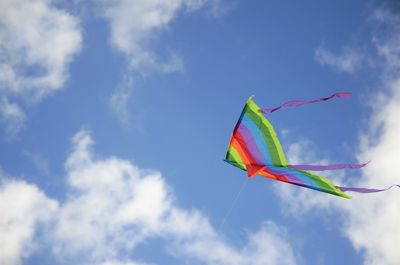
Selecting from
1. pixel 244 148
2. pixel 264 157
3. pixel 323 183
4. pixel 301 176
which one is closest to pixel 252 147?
pixel 244 148

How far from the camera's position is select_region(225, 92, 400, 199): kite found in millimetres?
8320

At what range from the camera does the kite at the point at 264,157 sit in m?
8.32

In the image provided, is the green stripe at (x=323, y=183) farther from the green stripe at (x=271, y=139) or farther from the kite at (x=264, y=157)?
the green stripe at (x=271, y=139)

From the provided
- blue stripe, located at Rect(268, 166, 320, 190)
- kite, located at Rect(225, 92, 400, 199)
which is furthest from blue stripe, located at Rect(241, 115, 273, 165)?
blue stripe, located at Rect(268, 166, 320, 190)

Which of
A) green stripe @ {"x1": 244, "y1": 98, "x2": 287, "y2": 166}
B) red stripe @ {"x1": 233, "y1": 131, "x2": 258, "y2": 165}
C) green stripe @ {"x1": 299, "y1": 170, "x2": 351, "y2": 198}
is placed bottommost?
green stripe @ {"x1": 299, "y1": 170, "x2": 351, "y2": 198}

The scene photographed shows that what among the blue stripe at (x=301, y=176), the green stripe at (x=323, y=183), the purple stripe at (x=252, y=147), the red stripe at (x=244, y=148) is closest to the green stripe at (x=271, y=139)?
the blue stripe at (x=301, y=176)

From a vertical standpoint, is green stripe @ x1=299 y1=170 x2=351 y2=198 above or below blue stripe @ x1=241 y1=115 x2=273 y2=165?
below

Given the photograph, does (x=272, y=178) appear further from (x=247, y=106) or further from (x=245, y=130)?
(x=247, y=106)

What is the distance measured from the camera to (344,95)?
720 centimetres

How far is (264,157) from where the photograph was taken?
8.71 m

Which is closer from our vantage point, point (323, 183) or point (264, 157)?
point (323, 183)

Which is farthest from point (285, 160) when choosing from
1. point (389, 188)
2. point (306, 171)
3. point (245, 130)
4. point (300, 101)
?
point (389, 188)

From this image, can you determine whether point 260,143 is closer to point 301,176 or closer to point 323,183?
point 301,176

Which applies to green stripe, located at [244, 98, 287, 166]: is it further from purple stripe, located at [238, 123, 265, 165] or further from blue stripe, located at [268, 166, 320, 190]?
purple stripe, located at [238, 123, 265, 165]
